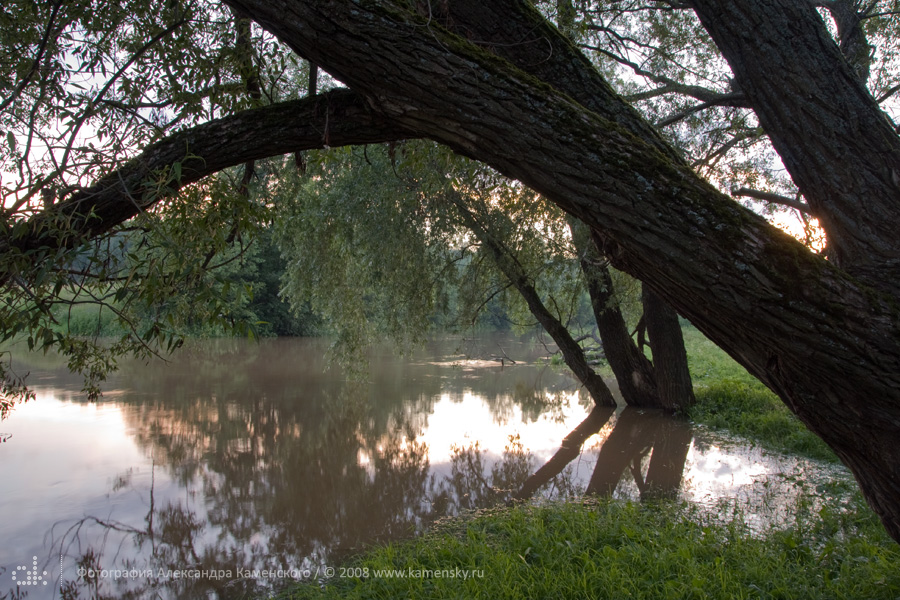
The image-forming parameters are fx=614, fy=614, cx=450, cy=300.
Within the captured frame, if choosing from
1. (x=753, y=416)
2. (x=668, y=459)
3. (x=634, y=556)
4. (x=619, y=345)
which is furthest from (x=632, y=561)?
(x=619, y=345)

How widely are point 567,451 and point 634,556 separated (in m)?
4.36

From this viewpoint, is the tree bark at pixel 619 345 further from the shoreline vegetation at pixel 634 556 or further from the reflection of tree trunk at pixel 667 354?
the shoreline vegetation at pixel 634 556

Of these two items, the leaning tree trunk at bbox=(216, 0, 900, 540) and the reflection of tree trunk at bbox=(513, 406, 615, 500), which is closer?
the leaning tree trunk at bbox=(216, 0, 900, 540)

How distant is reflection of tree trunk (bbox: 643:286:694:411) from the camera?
907cm

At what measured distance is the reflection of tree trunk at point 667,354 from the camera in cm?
907

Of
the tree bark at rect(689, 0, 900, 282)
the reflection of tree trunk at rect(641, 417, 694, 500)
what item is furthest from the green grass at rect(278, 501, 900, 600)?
the tree bark at rect(689, 0, 900, 282)

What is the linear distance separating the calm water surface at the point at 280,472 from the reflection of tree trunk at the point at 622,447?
0.11 ft

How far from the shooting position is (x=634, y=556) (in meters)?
3.52

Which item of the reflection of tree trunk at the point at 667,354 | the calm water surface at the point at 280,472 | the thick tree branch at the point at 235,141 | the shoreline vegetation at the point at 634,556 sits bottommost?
the calm water surface at the point at 280,472

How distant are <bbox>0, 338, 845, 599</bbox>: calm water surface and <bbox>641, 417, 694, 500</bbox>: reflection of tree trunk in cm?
4

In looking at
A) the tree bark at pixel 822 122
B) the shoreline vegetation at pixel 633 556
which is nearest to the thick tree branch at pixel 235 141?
the shoreline vegetation at pixel 633 556

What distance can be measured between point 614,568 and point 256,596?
2.24 meters

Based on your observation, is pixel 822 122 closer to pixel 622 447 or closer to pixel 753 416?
pixel 622 447

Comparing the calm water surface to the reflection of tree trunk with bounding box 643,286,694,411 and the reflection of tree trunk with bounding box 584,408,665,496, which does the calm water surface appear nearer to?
the reflection of tree trunk with bounding box 584,408,665,496
